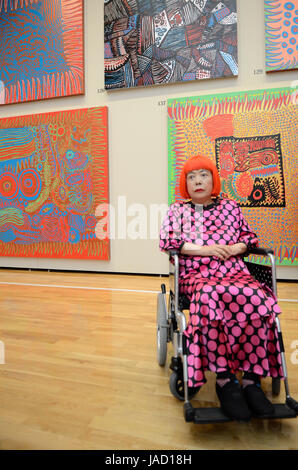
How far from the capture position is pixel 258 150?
328cm

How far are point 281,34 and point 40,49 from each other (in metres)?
2.72

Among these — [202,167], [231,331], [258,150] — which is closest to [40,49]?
[258,150]

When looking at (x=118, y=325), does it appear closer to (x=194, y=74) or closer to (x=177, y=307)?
(x=177, y=307)

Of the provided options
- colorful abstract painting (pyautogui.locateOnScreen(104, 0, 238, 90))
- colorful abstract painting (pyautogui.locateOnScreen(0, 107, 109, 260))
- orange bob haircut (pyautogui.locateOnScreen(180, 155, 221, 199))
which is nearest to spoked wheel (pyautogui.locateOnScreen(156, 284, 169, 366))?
orange bob haircut (pyautogui.locateOnScreen(180, 155, 221, 199))

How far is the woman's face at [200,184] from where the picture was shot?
1475 mm

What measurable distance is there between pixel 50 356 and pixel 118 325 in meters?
0.53

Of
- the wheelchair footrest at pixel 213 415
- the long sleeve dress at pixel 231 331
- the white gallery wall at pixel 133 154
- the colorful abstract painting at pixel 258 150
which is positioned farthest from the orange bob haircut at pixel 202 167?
the white gallery wall at pixel 133 154

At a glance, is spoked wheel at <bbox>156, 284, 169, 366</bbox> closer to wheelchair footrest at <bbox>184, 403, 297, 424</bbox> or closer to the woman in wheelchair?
the woman in wheelchair

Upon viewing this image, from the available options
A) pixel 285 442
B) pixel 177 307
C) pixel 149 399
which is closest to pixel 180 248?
pixel 177 307

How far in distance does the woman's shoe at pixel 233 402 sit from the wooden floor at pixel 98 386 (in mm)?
95

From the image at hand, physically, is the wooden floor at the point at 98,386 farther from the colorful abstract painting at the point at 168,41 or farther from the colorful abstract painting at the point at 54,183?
the colorful abstract painting at the point at 168,41

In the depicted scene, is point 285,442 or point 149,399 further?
point 149,399

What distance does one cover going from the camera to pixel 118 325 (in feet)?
6.66

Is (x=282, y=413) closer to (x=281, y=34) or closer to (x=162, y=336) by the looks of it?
(x=162, y=336)
